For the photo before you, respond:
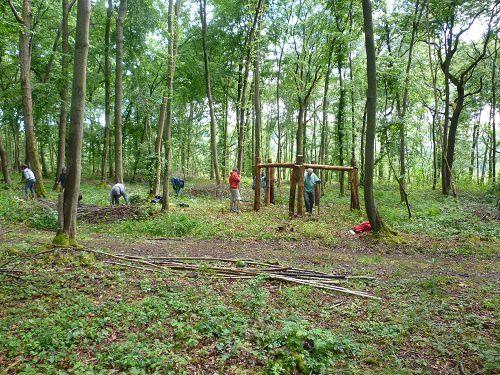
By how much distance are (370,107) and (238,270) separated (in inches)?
243

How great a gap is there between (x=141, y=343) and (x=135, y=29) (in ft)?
62.7

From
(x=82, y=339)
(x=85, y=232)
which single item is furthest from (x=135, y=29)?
(x=82, y=339)

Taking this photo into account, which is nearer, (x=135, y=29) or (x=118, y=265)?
(x=118, y=265)

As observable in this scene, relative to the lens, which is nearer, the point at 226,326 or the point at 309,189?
the point at 226,326

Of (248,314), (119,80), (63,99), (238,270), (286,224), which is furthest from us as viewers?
(63,99)

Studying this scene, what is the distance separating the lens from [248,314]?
4992mm

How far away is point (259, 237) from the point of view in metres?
10.5

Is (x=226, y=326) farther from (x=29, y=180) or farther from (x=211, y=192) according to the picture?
(x=211, y=192)

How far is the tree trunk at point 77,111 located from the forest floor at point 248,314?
99cm

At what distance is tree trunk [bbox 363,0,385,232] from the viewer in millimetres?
9453

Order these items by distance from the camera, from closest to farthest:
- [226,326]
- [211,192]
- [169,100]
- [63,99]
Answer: [226,326] → [169,100] → [63,99] → [211,192]

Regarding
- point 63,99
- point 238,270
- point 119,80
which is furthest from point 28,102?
point 238,270

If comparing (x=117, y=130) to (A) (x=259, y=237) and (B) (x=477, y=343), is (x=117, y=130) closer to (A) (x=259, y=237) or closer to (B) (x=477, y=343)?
(A) (x=259, y=237)

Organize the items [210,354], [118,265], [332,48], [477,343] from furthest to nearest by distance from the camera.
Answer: [332,48], [118,265], [477,343], [210,354]
